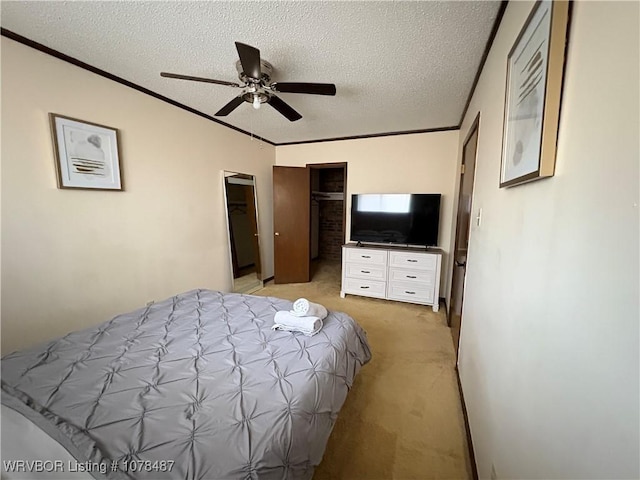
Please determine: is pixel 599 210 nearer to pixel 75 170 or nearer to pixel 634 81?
pixel 634 81

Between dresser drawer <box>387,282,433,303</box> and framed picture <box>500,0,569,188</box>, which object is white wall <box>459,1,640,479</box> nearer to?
framed picture <box>500,0,569,188</box>

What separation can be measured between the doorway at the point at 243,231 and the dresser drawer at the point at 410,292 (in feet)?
7.16

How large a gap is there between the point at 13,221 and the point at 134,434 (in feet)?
6.27

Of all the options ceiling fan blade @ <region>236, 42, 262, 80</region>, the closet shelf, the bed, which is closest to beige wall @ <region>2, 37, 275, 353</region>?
the bed

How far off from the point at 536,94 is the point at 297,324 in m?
1.57

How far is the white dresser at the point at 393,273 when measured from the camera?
11.2 ft

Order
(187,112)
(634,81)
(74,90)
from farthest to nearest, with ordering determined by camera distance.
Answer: (187,112) → (74,90) → (634,81)

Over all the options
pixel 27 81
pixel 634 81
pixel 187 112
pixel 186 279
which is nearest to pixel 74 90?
pixel 27 81

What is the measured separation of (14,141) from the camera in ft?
5.79

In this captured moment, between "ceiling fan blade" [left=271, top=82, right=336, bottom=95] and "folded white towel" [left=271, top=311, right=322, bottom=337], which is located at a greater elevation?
"ceiling fan blade" [left=271, top=82, right=336, bottom=95]

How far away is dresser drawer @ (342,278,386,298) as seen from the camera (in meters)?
3.69

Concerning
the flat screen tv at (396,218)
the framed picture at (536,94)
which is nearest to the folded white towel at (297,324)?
the framed picture at (536,94)

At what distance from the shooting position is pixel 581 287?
0.58m

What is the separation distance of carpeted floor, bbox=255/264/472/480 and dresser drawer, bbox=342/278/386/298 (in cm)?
73
